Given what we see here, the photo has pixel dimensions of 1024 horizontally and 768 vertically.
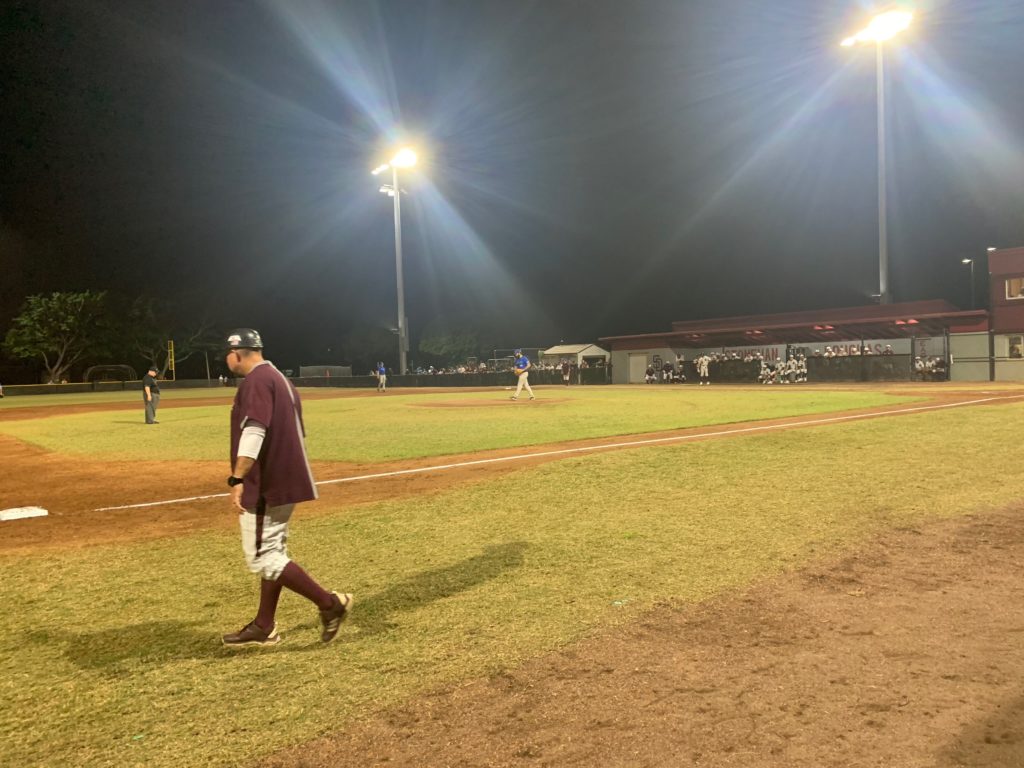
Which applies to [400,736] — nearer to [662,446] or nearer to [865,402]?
[662,446]

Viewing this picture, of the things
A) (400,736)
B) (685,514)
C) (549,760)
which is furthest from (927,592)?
(400,736)

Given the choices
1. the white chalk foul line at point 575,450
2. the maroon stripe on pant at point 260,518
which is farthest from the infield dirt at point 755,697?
the white chalk foul line at point 575,450

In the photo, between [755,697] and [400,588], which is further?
[400,588]

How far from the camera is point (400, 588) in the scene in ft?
15.0

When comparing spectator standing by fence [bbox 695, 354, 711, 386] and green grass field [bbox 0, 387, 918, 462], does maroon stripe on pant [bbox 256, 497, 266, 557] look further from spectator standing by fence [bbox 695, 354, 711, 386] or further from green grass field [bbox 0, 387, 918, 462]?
spectator standing by fence [bbox 695, 354, 711, 386]

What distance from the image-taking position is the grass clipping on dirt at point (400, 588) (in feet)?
9.46

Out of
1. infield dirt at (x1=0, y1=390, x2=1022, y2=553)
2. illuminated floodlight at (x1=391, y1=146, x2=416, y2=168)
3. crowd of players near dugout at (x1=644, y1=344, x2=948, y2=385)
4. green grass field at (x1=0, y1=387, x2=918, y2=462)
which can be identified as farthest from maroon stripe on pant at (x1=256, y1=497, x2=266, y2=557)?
illuminated floodlight at (x1=391, y1=146, x2=416, y2=168)

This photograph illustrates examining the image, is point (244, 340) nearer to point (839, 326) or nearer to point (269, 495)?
point (269, 495)

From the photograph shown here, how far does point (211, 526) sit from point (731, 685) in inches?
212

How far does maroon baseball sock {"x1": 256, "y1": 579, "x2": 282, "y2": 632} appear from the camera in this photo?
11.9 ft

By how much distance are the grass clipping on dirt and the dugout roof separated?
102 feet

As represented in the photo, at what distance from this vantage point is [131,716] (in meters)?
2.86

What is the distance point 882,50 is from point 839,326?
1448 cm

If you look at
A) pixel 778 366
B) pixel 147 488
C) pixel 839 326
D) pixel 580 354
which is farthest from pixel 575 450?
pixel 580 354
